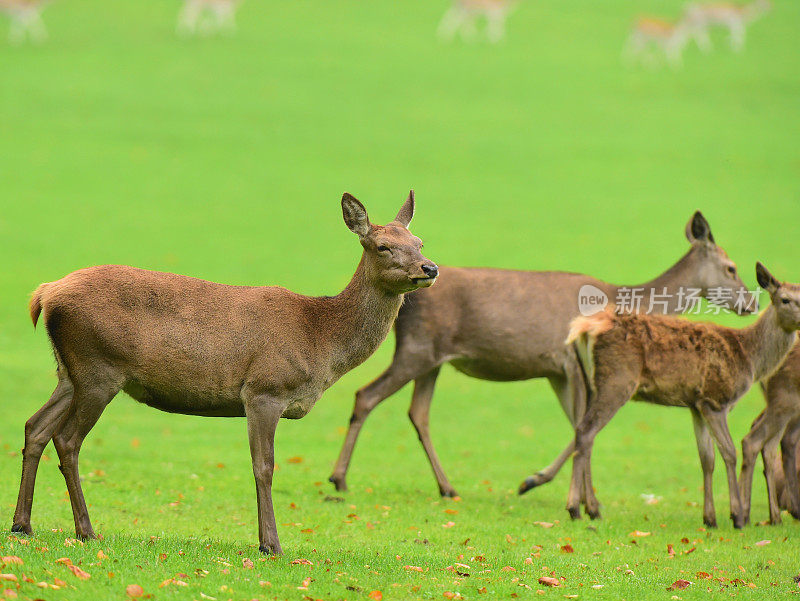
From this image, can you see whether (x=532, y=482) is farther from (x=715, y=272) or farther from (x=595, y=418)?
(x=715, y=272)

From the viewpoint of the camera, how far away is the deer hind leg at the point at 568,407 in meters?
11.2

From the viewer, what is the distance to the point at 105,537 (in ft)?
24.8

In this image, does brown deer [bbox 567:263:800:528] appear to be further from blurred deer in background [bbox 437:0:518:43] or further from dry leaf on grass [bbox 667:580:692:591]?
blurred deer in background [bbox 437:0:518:43]

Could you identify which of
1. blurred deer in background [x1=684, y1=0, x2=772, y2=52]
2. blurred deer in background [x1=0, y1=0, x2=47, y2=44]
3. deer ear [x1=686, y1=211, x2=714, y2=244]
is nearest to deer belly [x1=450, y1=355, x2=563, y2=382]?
deer ear [x1=686, y1=211, x2=714, y2=244]

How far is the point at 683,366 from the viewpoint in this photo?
10500 millimetres

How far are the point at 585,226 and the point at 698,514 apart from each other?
19234 millimetres

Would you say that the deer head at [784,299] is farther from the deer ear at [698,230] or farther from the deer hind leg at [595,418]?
the deer ear at [698,230]

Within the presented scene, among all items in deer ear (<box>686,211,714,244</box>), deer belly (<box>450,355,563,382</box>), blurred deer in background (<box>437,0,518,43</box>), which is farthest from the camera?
blurred deer in background (<box>437,0,518,43</box>)

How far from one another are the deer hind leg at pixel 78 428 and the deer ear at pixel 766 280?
20.9 ft

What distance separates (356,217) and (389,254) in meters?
0.38

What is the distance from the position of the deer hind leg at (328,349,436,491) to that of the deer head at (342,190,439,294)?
358cm

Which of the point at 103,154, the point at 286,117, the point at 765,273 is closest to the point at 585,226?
the point at 286,117

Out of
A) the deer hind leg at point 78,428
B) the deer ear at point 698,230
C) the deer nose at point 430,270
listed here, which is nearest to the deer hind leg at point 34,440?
the deer hind leg at point 78,428

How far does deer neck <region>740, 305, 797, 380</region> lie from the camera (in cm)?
1076
